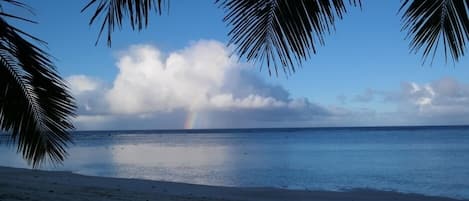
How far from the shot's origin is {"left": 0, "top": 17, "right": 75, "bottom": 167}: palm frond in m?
3.83

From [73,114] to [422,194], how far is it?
17.1 m

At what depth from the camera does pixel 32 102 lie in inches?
173

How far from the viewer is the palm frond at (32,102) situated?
12.6 ft

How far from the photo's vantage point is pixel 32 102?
4383mm

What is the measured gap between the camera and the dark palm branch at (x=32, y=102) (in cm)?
382

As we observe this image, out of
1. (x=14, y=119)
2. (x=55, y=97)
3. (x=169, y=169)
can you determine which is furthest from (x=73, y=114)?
(x=169, y=169)

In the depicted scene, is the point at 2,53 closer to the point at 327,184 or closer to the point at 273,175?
the point at 327,184

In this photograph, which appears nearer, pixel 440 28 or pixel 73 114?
pixel 440 28

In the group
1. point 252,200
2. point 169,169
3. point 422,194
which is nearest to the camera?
point 252,200

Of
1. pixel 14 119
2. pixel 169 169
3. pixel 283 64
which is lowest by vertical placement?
pixel 169 169

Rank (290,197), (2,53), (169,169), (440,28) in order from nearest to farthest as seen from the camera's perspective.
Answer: (440,28)
(2,53)
(290,197)
(169,169)

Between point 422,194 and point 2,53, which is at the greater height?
point 2,53

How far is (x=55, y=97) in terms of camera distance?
4273 millimetres

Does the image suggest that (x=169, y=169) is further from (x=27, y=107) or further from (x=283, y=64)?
(x=283, y=64)
